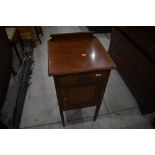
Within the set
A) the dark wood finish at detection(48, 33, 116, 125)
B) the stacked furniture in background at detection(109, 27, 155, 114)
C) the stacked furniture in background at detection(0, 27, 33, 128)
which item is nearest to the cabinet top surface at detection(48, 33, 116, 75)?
the dark wood finish at detection(48, 33, 116, 125)

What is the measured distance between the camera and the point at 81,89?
105 cm

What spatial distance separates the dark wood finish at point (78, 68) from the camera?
88 cm

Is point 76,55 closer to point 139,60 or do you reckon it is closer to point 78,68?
point 78,68

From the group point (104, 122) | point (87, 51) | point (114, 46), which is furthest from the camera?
point (114, 46)

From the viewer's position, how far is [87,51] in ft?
Answer: 3.38

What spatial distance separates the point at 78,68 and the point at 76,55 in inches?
6.6

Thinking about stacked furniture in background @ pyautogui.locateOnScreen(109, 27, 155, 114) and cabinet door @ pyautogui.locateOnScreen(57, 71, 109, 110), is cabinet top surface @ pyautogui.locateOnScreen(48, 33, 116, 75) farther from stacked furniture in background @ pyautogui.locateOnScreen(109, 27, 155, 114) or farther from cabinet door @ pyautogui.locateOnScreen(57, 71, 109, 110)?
stacked furniture in background @ pyautogui.locateOnScreen(109, 27, 155, 114)

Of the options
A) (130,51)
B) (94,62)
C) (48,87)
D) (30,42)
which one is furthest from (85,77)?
(30,42)

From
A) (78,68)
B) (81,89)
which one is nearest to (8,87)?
(81,89)

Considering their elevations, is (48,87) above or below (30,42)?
below

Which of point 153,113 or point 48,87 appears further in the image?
point 48,87

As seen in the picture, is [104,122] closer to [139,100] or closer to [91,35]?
[139,100]

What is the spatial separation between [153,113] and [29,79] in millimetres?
1816

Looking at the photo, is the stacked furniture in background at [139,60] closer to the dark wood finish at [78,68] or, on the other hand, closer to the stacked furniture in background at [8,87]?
the dark wood finish at [78,68]
